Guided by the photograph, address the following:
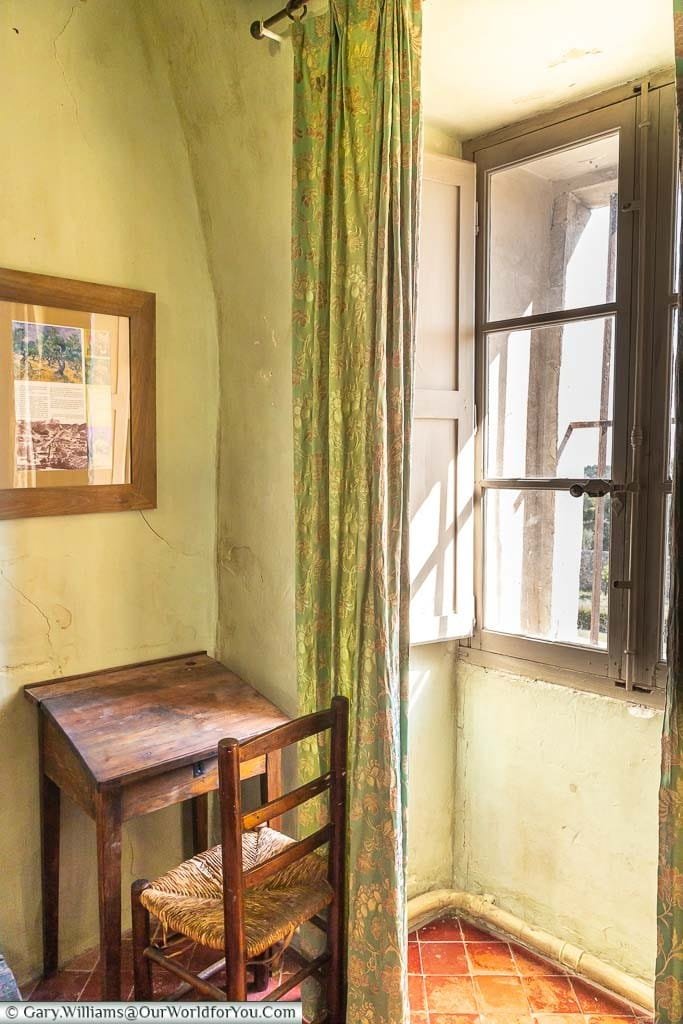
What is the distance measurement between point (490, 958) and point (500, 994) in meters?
0.15

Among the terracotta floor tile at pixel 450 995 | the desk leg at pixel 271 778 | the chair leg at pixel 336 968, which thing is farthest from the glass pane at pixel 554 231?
the terracotta floor tile at pixel 450 995

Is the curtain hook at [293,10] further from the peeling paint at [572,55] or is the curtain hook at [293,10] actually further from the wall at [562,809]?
the wall at [562,809]

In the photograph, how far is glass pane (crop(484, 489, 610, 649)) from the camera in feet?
6.95

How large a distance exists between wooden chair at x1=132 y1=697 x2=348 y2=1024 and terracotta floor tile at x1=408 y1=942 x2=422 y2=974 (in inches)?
16.7

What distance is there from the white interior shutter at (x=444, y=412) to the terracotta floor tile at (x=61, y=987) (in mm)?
1338

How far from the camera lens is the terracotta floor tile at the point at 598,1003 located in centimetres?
194

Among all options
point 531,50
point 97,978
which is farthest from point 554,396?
point 97,978

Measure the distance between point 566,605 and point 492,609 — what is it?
0.83 feet

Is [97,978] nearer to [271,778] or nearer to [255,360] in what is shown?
[271,778]

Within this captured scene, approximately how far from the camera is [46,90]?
2.03m

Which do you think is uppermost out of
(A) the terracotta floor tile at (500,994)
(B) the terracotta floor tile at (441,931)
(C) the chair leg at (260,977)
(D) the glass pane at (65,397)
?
(D) the glass pane at (65,397)

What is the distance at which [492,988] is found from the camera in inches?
80.4

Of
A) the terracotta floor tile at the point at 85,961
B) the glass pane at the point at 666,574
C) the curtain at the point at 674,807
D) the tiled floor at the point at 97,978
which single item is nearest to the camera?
the curtain at the point at 674,807

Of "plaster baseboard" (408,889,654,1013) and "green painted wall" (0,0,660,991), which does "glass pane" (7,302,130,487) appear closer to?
"green painted wall" (0,0,660,991)
